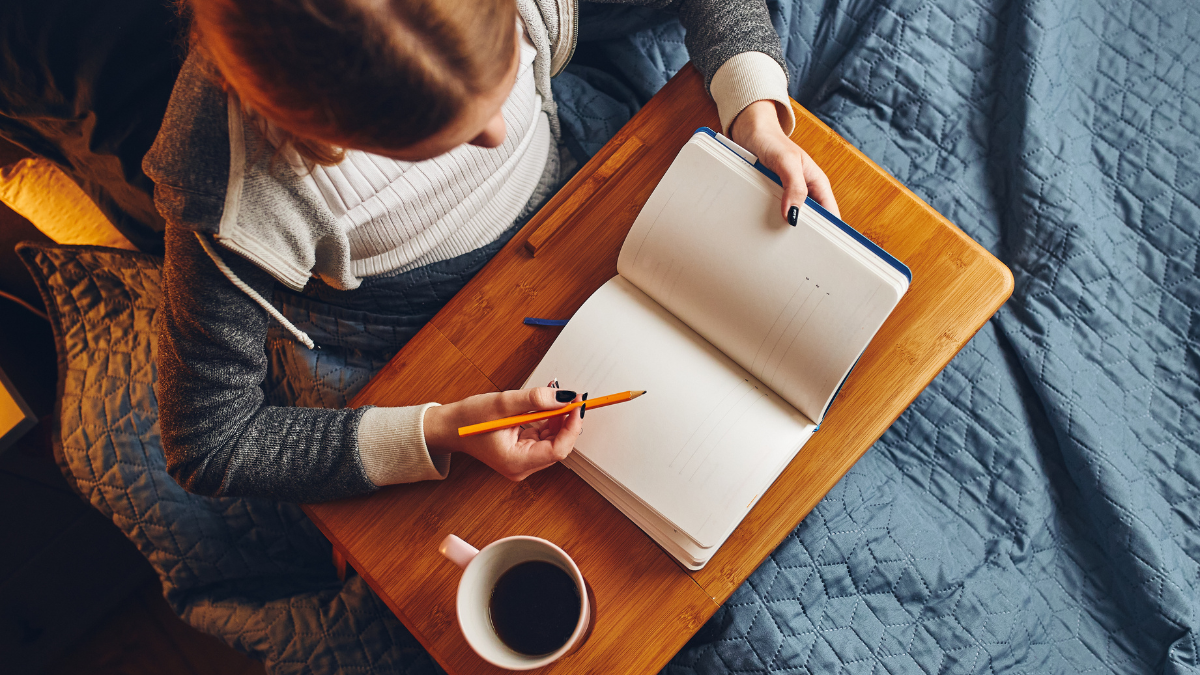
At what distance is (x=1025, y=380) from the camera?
0.95 m

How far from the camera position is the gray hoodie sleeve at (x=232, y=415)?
65 centimetres

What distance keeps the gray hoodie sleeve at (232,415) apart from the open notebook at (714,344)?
0.25 meters

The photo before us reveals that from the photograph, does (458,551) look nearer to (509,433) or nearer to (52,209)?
(509,433)

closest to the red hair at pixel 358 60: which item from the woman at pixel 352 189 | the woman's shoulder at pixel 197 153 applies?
the woman at pixel 352 189

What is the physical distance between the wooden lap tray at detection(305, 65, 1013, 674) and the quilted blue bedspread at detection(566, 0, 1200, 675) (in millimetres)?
230

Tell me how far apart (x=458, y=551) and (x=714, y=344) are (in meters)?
0.32

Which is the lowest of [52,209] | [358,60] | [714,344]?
[52,209]

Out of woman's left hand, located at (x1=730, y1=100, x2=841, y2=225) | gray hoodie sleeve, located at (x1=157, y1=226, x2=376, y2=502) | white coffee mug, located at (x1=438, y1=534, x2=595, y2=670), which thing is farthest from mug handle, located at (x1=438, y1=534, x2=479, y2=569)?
woman's left hand, located at (x1=730, y1=100, x2=841, y2=225)

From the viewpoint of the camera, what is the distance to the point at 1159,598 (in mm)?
847

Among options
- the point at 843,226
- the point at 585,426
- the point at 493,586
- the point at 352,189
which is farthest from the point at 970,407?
the point at 352,189

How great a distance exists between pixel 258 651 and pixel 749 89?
97 cm

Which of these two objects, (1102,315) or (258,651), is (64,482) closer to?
(258,651)

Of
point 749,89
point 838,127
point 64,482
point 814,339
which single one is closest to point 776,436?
point 814,339

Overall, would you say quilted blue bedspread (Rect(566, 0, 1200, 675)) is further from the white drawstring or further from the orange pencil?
the white drawstring
